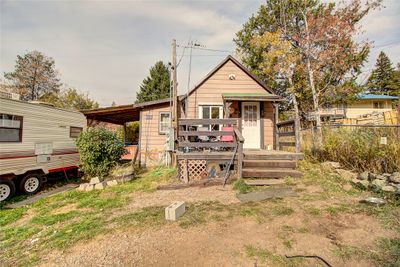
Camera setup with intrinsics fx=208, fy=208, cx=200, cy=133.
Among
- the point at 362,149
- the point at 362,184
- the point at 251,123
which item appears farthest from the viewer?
the point at 251,123

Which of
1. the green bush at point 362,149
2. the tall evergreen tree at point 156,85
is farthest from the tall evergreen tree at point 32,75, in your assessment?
the green bush at point 362,149

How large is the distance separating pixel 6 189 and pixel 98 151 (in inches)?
114

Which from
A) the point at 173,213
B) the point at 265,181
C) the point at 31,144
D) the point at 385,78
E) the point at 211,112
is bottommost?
the point at 173,213

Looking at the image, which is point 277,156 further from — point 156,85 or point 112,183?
point 156,85

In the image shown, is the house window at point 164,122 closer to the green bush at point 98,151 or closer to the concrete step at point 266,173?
the green bush at point 98,151

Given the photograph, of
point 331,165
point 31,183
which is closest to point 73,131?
point 31,183

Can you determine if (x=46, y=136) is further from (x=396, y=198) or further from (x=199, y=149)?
(x=396, y=198)

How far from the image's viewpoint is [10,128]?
684cm

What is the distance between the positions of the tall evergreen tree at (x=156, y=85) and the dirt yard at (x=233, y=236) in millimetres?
31855

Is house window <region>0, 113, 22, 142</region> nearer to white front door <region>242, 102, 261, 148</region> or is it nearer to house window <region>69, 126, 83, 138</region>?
house window <region>69, 126, 83, 138</region>

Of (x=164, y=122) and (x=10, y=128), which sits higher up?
(x=164, y=122)

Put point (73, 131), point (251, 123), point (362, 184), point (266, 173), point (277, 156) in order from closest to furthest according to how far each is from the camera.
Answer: point (362, 184)
point (266, 173)
point (277, 156)
point (73, 131)
point (251, 123)

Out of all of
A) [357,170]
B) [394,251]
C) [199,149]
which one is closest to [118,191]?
[199,149]

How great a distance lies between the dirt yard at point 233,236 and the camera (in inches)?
106
